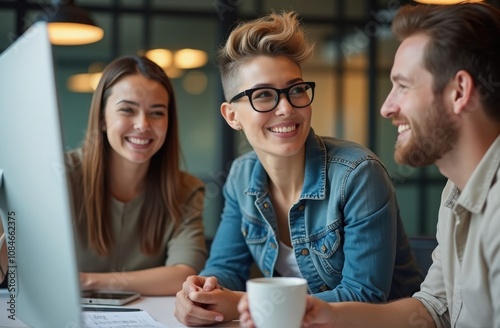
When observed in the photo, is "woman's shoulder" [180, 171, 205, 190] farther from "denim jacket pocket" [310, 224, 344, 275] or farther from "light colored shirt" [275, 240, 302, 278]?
"denim jacket pocket" [310, 224, 344, 275]

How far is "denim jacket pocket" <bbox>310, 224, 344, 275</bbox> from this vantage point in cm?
194

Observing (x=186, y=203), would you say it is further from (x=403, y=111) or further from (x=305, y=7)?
(x=305, y=7)

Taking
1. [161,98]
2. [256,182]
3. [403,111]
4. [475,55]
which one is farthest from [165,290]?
[475,55]

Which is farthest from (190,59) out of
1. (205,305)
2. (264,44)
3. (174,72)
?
(205,305)

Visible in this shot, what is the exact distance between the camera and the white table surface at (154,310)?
1565 mm

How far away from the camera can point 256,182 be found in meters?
2.12

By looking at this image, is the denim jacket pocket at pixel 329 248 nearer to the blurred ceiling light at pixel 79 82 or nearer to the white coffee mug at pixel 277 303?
the white coffee mug at pixel 277 303

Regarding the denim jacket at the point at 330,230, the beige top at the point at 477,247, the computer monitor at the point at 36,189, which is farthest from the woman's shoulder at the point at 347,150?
the computer monitor at the point at 36,189

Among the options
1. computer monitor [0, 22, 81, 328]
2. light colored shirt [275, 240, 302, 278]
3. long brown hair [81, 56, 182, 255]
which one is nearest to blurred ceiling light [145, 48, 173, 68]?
long brown hair [81, 56, 182, 255]

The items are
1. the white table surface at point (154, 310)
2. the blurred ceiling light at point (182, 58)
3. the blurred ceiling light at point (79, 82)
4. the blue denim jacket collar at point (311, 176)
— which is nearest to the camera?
the white table surface at point (154, 310)

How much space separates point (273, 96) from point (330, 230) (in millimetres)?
417

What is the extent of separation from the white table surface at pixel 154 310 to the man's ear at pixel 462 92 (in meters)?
0.70

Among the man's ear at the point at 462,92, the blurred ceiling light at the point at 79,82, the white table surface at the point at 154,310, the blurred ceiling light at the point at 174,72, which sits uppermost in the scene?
the man's ear at the point at 462,92

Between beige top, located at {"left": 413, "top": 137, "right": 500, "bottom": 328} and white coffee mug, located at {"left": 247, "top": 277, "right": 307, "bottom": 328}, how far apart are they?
366mm
